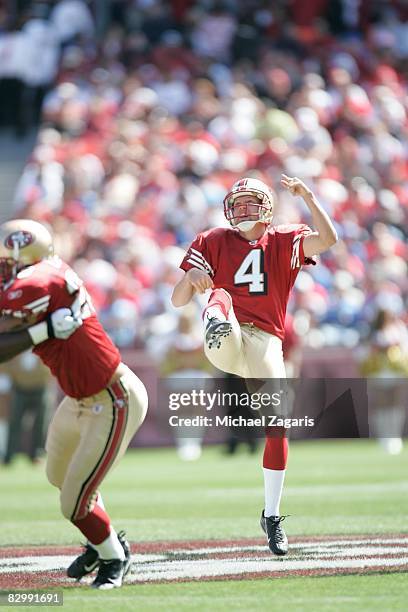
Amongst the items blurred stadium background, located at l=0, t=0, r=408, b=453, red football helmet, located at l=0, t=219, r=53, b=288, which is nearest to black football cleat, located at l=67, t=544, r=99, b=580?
red football helmet, located at l=0, t=219, r=53, b=288

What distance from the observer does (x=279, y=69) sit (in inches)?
734

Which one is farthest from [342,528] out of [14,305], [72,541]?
[14,305]

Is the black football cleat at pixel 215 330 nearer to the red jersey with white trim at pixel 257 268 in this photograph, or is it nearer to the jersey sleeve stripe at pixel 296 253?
the red jersey with white trim at pixel 257 268

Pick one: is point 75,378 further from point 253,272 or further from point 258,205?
point 258,205

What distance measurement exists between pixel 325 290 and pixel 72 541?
828 cm

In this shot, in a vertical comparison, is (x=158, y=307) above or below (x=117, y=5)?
below

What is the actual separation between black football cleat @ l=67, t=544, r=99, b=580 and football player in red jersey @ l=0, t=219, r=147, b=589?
0.7 inches

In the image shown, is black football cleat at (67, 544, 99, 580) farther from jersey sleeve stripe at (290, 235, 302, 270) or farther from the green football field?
jersey sleeve stripe at (290, 235, 302, 270)

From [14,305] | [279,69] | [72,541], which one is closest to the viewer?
[14,305]

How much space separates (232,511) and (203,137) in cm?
871

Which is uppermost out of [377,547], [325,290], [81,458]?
[81,458]

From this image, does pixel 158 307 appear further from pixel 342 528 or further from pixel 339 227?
pixel 342 528

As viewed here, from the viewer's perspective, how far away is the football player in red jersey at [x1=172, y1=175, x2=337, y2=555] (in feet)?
22.8

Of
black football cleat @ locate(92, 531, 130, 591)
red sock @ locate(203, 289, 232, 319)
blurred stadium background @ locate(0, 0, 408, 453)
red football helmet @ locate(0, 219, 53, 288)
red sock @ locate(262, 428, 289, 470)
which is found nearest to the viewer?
red football helmet @ locate(0, 219, 53, 288)
